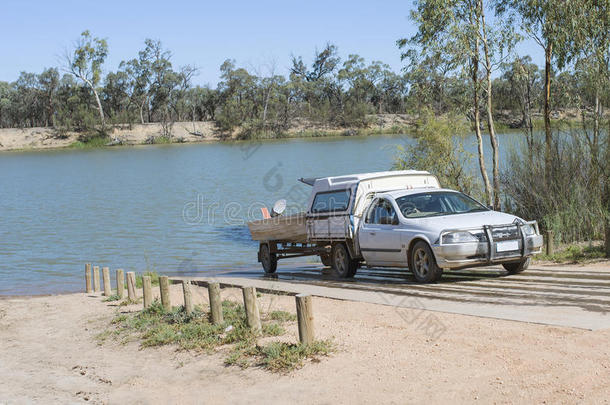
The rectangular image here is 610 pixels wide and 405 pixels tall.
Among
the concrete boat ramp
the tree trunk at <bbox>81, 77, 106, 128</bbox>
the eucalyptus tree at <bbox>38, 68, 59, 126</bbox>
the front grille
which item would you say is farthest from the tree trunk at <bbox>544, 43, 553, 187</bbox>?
the eucalyptus tree at <bbox>38, 68, 59, 126</bbox>

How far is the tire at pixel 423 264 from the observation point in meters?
12.5

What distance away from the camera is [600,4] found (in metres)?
20.4

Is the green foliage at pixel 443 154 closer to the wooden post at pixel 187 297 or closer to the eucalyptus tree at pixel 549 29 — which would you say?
the eucalyptus tree at pixel 549 29

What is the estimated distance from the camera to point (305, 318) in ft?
27.1

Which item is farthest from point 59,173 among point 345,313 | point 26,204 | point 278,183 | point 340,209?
point 345,313

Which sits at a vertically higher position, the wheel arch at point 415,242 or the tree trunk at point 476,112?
the tree trunk at point 476,112

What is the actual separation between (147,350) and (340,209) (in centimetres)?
633

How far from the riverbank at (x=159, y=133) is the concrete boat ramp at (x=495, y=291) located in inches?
3729

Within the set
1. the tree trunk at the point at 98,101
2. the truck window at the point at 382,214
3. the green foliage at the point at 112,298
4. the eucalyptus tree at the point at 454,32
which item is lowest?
the green foliage at the point at 112,298

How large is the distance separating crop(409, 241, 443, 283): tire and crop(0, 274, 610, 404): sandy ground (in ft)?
6.37

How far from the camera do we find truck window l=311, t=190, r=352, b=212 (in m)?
15.2

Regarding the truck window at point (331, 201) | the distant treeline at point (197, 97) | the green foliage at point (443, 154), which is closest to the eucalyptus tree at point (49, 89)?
the distant treeline at point (197, 97)

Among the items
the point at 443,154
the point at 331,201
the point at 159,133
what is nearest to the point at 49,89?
the point at 159,133

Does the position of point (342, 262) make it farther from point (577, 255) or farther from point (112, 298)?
point (112, 298)
